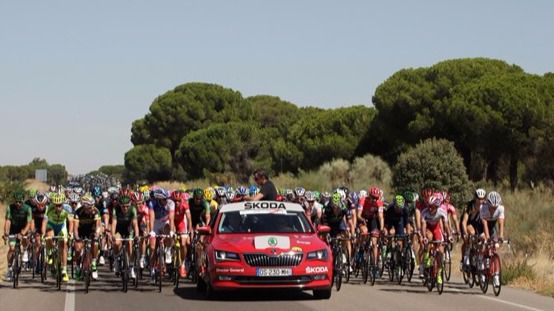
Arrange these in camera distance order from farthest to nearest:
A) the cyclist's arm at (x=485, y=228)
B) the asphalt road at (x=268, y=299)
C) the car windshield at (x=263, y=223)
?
the cyclist's arm at (x=485, y=228), the car windshield at (x=263, y=223), the asphalt road at (x=268, y=299)

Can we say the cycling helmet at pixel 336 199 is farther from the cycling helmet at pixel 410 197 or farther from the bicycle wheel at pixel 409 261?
the bicycle wheel at pixel 409 261

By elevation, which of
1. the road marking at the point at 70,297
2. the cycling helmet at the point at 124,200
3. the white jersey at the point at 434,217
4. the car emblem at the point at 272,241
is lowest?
the road marking at the point at 70,297

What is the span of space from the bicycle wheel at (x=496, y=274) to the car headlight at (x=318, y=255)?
3.36 m

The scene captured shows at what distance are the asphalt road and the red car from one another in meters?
0.33

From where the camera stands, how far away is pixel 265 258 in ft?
51.6

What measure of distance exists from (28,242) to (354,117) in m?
48.7

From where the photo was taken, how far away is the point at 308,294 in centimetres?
1733

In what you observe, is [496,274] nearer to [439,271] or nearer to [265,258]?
[439,271]

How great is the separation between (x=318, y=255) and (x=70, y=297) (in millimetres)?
4472

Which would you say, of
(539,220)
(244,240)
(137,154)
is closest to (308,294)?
(244,240)

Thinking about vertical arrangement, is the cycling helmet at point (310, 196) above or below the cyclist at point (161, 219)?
above

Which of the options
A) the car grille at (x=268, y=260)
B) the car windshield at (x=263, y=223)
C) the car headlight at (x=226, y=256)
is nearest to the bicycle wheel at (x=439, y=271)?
the car windshield at (x=263, y=223)

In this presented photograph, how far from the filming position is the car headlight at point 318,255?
16.0 metres

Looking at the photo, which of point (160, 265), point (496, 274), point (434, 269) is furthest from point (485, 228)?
point (160, 265)
